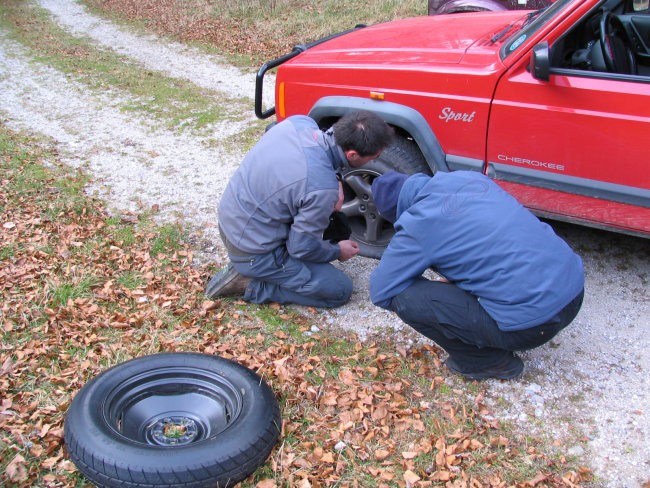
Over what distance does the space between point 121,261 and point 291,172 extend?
6.19 ft

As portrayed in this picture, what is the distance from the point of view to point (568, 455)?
3.03m

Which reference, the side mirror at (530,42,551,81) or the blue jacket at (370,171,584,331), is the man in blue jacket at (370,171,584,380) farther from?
the side mirror at (530,42,551,81)

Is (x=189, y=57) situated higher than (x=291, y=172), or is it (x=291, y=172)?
(x=291, y=172)

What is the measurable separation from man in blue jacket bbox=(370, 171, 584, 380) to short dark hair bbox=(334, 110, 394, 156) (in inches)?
15.0

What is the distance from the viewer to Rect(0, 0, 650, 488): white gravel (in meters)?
3.20

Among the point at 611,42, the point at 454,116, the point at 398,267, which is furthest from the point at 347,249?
the point at 611,42

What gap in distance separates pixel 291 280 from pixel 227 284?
1.59 feet

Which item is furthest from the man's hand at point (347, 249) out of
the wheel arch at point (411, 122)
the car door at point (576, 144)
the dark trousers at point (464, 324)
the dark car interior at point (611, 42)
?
the dark car interior at point (611, 42)

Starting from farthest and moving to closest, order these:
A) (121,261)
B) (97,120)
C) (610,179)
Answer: (97,120) < (121,261) < (610,179)

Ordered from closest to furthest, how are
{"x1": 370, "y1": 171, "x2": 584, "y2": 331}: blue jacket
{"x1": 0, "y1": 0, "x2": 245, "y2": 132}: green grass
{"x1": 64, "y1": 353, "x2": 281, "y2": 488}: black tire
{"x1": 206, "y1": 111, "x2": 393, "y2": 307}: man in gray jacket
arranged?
{"x1": 64, "y1": 353, "x2": 281, "y2": 488}: black tire, {"x1": 370, "y1": 171, "x2": 584, "y2": 331}: blue jacket, {"x1": 206, "y1": 111, "x2": 393, "y2": 307}: man in gray jacket, {"x1": 0, "y1": 0, "x2": 245, "y2": 132}: green grass

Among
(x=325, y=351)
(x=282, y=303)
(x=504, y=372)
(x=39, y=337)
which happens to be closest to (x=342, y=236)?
(x=282, y=303)

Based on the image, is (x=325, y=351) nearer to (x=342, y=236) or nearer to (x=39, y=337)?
(x=342, y=236)

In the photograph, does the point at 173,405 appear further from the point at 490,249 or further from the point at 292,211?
the point at 490,249

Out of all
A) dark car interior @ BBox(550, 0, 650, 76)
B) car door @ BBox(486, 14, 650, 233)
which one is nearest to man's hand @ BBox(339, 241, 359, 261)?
car door @ BBox(486, 14, 650, 233)
